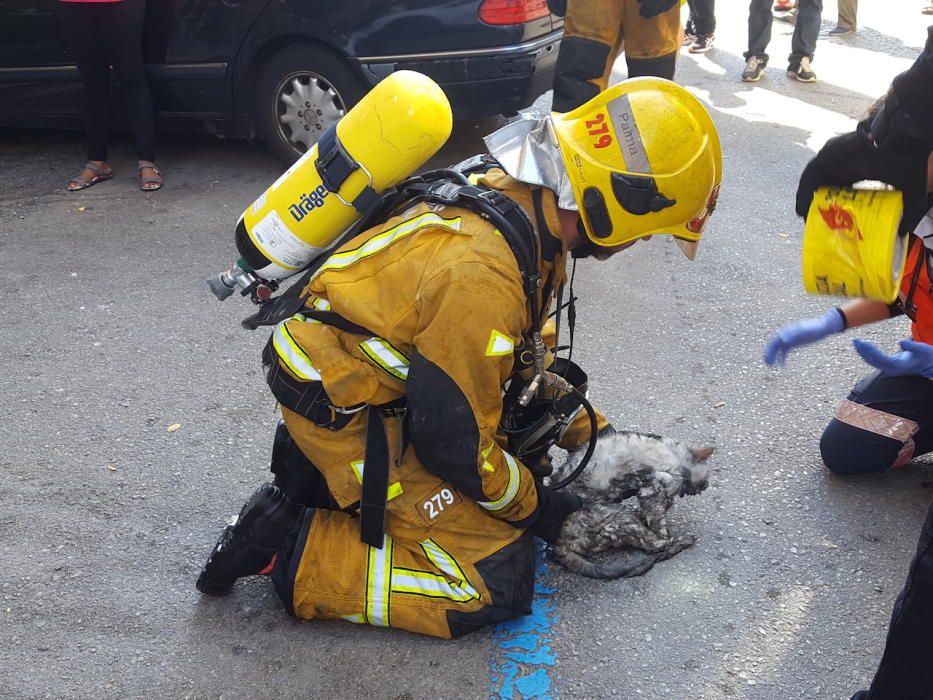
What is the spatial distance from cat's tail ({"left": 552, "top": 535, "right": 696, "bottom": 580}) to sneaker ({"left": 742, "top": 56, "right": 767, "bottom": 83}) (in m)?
5.44

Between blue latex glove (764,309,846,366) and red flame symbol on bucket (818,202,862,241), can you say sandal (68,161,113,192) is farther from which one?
red flame symbol on bucket (818,202,862,241)

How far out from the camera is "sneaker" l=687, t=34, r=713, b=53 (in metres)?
7.95

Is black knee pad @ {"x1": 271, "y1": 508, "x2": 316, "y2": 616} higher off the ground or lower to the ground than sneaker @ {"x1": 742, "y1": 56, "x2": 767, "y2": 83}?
higher

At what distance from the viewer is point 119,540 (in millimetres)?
2943

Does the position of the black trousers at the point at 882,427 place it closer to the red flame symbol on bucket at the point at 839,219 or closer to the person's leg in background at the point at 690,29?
the red flame symbol on bucket at the point at 839,219

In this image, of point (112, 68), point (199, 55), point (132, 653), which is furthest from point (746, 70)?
point (132, 653)

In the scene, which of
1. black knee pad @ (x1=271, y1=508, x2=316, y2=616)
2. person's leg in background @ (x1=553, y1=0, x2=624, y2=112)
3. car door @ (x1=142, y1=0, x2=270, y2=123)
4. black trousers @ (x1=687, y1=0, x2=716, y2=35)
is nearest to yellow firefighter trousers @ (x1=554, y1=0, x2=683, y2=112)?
person's leg in background @ (x1=553, y1=0, x2=624, y2=112)

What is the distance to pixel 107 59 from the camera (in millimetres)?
5195

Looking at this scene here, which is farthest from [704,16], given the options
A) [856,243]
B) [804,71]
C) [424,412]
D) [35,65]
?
[424,412]

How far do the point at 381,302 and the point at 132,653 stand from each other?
3.95ft

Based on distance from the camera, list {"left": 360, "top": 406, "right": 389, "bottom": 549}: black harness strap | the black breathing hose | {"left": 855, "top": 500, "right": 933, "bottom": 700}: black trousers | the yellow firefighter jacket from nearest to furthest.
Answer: {"left": 855, "top": 500, "right": 933, "bottom": 700}: black trousers
the yellow firefighter jacket
{"left": 360, "top": 406, "right": 389, "bottom": 549}: black harness strap
the black breathing hose

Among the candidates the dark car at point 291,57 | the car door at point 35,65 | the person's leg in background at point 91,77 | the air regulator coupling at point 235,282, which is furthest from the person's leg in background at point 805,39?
the air regulator coupling at point 235,282

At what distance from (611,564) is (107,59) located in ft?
13.5

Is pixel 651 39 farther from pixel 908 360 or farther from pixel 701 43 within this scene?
pixel 701 43
